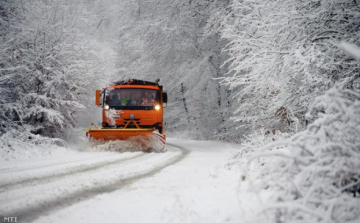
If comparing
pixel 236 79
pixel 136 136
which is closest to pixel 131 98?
pixel 136 136

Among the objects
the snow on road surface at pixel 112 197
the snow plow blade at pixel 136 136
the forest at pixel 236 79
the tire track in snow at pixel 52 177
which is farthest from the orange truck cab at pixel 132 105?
the snow on road surface at pixel 112 197

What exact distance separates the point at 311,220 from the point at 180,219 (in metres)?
1.08

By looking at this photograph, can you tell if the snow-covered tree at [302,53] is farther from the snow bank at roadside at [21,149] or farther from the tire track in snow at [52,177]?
the snow bank at roadside at [21,149]

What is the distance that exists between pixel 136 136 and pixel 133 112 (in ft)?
4.16

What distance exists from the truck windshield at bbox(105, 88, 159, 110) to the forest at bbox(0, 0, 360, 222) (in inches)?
100.0

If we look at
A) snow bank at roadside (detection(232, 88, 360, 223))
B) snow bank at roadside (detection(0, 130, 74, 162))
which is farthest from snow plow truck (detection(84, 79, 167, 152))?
snow bank at roadside (detection(232, 88, 360, 223))

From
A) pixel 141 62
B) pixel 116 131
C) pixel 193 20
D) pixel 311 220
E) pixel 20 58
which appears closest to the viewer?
pixel 311 220

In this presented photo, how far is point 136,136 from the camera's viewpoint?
8.19m

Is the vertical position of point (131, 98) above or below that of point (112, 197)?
above

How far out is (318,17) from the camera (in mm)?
4305

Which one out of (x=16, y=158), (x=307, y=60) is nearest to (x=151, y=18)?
(x=16, y=158)

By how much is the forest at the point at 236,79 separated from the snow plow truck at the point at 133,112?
7.19ft

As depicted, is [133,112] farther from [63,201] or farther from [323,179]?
[323,179]

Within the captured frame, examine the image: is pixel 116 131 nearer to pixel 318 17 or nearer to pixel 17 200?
pixel 17 200
